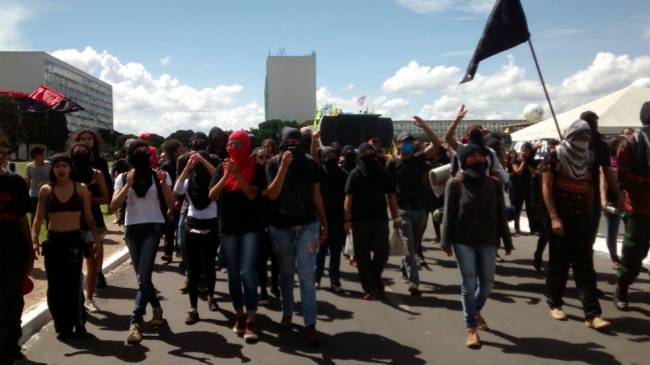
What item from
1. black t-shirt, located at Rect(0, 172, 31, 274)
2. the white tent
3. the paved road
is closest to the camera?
black t-shirt, located at Rect(0, 172, 31, 274)

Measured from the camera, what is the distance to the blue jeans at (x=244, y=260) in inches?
221

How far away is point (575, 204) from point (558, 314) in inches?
46.7

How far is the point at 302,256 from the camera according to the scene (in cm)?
548

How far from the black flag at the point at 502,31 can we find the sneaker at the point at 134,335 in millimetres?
4915

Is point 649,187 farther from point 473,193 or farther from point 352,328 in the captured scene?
point 352,328

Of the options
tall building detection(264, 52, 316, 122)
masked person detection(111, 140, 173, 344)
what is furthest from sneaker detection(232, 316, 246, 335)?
tall building detection(264, 52, 316, 122)

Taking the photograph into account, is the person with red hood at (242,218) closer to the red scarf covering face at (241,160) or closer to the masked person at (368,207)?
the red scarf covering face at (241,160)

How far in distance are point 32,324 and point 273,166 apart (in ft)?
9.55

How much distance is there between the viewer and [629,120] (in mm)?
17094

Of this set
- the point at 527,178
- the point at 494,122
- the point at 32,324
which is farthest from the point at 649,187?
the point at 494,122

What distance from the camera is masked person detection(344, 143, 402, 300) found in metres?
7.04

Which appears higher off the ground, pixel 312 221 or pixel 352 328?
pixel 312 221

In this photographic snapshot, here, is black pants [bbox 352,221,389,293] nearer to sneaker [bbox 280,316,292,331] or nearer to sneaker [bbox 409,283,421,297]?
sneaker [bbox 409,283,421,297]

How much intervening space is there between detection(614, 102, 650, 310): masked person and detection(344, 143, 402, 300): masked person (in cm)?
255
